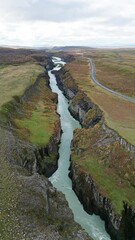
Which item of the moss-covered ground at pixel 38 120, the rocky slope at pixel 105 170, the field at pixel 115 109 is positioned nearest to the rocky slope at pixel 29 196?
the moss-covered ground at pixel 38 120

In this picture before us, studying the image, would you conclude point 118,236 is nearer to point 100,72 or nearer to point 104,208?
point 104,208

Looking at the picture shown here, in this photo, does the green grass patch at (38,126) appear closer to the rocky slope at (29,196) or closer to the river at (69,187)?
the rocky slope at (29,196)

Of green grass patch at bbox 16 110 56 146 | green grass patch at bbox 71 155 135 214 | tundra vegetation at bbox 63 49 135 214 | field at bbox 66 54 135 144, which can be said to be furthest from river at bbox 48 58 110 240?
field at bbox 66 54 135 144

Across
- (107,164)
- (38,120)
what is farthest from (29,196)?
(38,120)

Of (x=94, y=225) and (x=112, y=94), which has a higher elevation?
(x=112, y=94)

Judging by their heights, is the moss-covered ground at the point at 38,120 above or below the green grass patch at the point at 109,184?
above

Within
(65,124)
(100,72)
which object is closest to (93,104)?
(65,124)

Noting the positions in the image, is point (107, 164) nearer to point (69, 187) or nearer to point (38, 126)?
point (69, 187)

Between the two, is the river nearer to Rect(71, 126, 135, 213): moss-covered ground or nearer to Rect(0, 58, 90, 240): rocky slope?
Rect(0, 58, 90, 240): rocky slope
